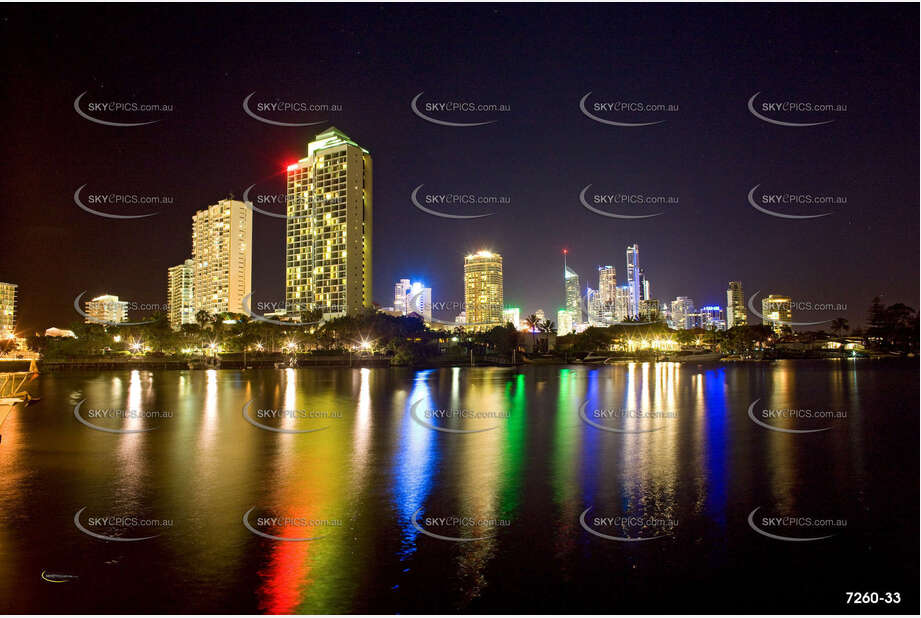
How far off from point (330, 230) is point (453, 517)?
145763 millimetres

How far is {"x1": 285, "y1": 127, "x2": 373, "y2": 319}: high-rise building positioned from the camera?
482 ft

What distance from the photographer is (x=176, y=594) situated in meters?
7.72

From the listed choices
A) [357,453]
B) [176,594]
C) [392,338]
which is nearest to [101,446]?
[357,453]

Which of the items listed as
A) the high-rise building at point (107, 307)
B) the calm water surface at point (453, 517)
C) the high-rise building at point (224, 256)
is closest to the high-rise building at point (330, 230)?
the high-rise building at point (224, 256)

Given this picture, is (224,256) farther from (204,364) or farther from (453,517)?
(453,517)

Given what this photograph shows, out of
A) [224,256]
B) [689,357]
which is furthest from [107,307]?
[689,357]

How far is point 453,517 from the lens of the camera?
35.6 feet

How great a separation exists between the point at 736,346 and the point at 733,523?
14565cm

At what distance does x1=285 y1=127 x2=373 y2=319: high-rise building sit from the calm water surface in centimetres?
12547

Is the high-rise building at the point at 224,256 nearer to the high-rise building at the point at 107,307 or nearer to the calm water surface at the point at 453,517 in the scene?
the high-rise building at the point at 107,307

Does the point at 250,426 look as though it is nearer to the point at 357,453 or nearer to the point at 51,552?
the point at 357,453

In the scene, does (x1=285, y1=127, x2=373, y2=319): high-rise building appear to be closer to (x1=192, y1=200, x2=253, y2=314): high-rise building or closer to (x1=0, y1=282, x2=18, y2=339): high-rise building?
(x1=192, y1=200, x2=253, y2=314): high-rise building

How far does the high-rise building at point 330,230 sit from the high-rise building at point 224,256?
103 feet

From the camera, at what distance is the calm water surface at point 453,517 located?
25.9ft
